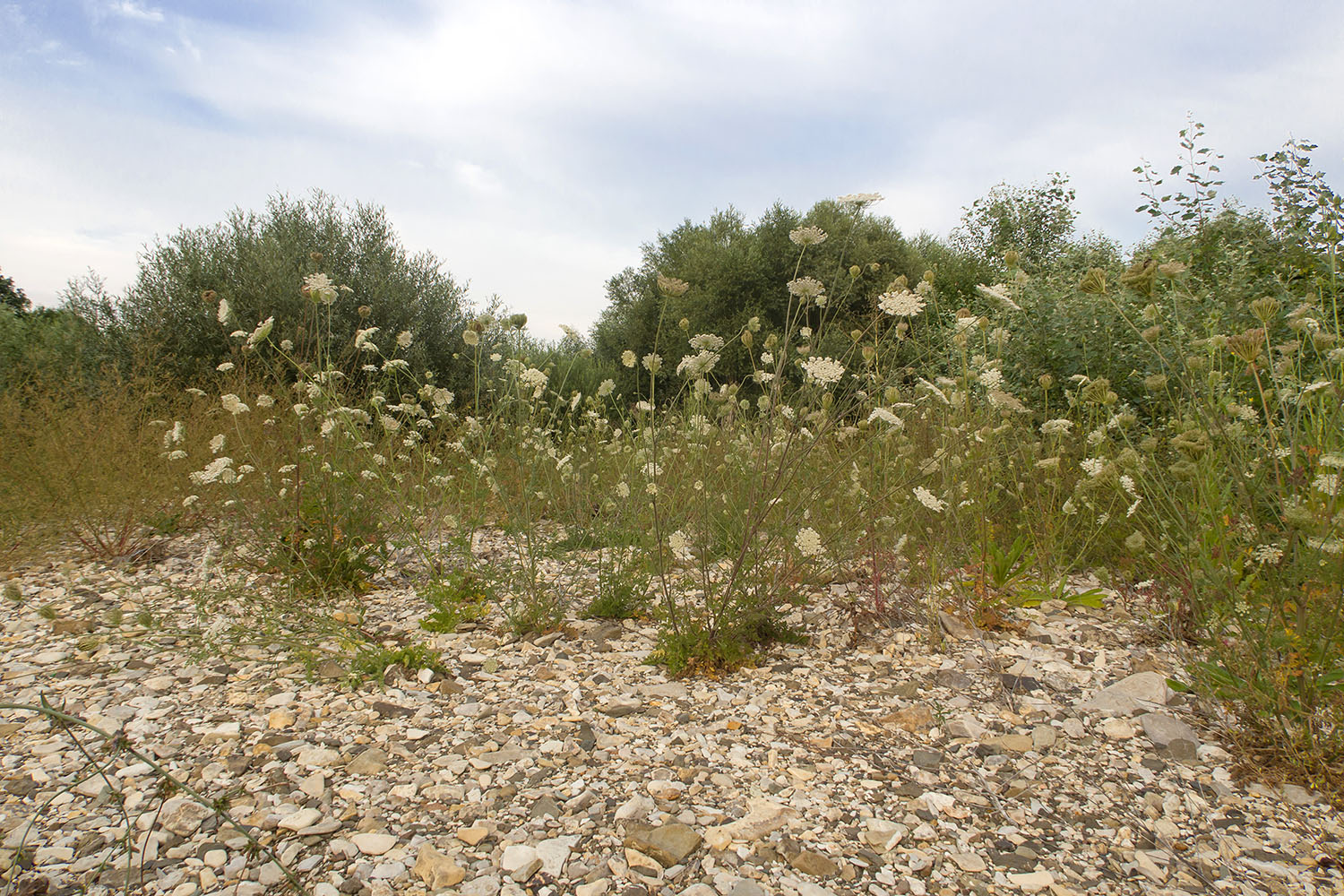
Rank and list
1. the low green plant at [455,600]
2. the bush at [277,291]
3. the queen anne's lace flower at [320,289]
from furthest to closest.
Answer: the bush at [277,291] → the queen anne's lace flower at [320,289] → the low green plant at [455,600]

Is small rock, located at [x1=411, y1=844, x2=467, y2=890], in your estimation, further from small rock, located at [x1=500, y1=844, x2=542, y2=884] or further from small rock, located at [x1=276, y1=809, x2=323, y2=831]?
small rock, located at [x1=276, y1=809, x2=323, y2=831]

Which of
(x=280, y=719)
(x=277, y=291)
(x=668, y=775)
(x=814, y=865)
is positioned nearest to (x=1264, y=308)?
(x=814, y=865)

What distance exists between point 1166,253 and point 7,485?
8935 millimetres

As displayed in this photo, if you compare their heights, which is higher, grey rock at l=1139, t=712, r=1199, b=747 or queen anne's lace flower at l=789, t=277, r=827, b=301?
queen anne's lace flower at l=789, t=277, r=827, b=301

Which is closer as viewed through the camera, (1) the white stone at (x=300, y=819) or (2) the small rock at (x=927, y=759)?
(1) the white stone at (x=300, y=819)

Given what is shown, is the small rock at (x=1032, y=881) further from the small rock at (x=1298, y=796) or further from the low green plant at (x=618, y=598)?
the low green plant at (x=618, y=598)

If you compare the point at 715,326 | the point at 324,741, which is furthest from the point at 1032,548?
the point at 715,326

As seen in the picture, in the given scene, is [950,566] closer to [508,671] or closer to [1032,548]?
[1032,548]

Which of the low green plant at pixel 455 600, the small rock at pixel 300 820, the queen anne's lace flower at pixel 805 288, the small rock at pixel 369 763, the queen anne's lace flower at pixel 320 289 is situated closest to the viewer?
the small rock at pixel 300 820

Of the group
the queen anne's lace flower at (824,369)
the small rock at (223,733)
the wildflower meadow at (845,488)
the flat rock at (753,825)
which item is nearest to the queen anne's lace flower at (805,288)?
the wildflower meadow at (845,488)

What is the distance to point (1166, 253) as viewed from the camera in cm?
630

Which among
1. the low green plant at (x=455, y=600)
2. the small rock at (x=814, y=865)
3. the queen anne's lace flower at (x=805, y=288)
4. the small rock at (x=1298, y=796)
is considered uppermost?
the queen anne's lace flower at (x=805, y=288)

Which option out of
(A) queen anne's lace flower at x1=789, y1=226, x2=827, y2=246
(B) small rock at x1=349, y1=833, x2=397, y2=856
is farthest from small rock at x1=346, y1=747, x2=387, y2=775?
(A) queen anne's lace flower at x1=789, y1=226, x2=827, y2=246

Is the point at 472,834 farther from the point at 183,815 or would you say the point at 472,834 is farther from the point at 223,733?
the point at 223,733
